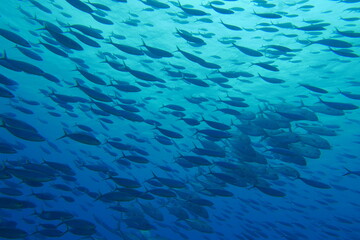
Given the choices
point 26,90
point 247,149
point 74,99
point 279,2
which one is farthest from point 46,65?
point 247,149

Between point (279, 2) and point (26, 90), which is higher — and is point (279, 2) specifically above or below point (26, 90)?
above

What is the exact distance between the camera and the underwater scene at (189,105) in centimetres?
648

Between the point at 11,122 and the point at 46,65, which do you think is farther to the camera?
the point at 46,65

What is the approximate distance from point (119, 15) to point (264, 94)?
12.9 meters

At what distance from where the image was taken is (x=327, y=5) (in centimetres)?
1229

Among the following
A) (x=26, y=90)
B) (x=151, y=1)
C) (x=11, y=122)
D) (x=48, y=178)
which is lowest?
(x=26, y=90)

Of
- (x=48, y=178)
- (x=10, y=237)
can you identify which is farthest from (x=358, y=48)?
(x=10, y=237)

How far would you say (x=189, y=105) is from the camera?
25141mm

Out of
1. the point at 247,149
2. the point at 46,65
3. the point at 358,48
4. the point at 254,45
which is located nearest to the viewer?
the point at 247,149

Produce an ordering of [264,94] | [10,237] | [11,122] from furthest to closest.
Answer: [264,94], [10,237], [11,122]

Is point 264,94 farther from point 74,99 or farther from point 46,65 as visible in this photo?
point 46,65

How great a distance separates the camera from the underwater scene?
255 inches

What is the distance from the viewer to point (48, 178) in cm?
553

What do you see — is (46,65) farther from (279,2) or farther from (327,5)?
(327,5)
